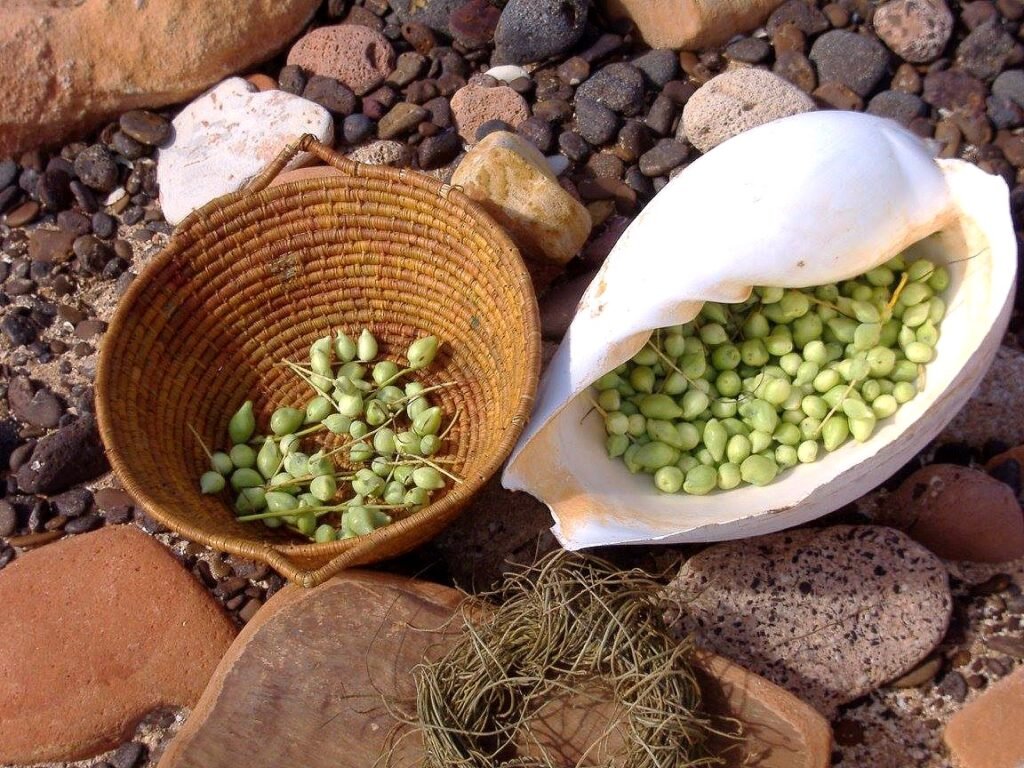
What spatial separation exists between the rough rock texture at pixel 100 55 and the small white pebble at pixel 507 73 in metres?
0.61

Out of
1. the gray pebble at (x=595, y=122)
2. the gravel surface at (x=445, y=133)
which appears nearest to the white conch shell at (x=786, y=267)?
the gravel surface at (x=445, y=133)

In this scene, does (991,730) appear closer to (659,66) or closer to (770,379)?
(770,379)

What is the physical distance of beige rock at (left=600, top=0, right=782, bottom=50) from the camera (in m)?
2.37

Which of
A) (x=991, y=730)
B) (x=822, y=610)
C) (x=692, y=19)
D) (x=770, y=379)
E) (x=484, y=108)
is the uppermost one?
(x=692, y=19)

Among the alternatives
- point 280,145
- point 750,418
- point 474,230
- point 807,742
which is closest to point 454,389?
point 474,230

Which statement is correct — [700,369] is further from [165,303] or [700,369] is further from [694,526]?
[165,303]

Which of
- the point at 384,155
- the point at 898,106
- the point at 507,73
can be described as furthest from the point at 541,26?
the point at 898,106

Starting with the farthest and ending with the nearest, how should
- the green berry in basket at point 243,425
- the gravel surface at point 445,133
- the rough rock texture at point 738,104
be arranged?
the rough rock texture at point 738,104 → the gravel surface at point 445,133 → the green berry in basket at point 243,425

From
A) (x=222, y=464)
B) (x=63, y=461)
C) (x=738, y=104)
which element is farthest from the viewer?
(x=738, y=104)

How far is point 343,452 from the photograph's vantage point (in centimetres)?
198

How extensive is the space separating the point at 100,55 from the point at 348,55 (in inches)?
24.2

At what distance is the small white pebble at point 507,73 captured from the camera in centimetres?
245

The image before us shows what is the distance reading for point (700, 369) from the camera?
173cm

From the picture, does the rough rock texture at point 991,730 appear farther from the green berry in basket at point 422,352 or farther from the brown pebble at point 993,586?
the green berry in basket at point 422,352
